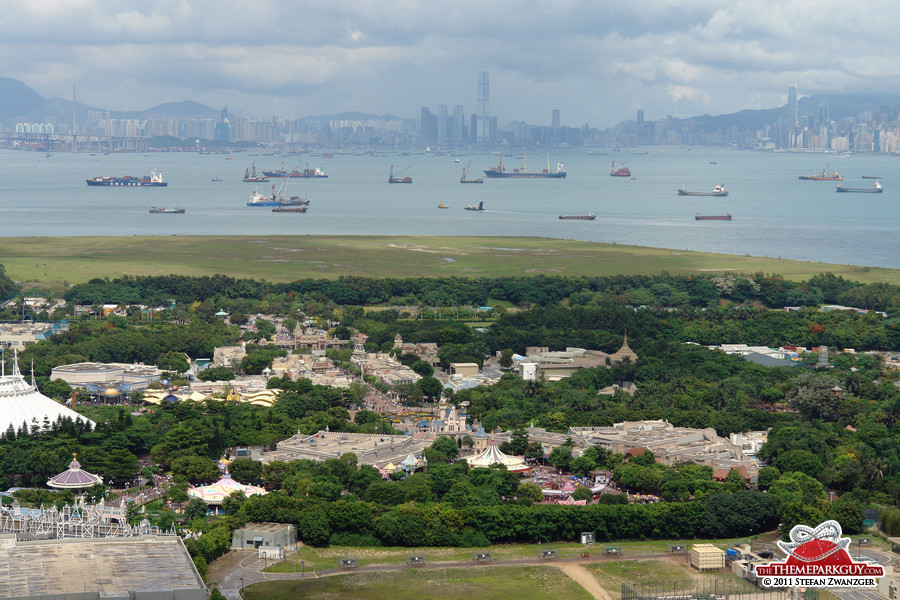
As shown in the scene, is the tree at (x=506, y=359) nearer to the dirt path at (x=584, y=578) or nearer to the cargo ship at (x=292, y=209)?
the dirt path at (x=584, y=578)

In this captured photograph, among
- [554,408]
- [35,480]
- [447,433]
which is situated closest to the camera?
[35,480]

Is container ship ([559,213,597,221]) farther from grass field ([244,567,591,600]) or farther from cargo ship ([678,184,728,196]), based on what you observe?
grass field ([244,567,591,600])

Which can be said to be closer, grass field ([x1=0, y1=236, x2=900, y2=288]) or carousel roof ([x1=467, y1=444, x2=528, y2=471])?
carousel roof ([x1=467, y1=444, x2=528, y2=471])

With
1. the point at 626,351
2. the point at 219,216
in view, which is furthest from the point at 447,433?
the point at 219,216

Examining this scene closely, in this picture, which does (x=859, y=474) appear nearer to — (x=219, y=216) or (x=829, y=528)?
(x=829, y=528)

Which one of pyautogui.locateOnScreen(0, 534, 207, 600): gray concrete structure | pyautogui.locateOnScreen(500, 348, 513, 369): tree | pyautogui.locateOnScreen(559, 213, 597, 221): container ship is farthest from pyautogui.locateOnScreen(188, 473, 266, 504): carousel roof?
pyautogui.locateOnScreen(559, 213, 597, 221): container ship

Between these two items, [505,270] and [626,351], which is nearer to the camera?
[626,351]

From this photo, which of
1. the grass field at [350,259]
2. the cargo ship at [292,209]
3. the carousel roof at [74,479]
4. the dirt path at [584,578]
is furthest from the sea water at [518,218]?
the carousel roof at [74,479]

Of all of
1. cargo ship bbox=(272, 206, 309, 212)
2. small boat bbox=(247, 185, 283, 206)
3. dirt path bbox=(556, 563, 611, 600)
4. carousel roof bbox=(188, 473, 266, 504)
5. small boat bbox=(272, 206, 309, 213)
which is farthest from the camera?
small boat bbox=(247, 185, 283, 206)
